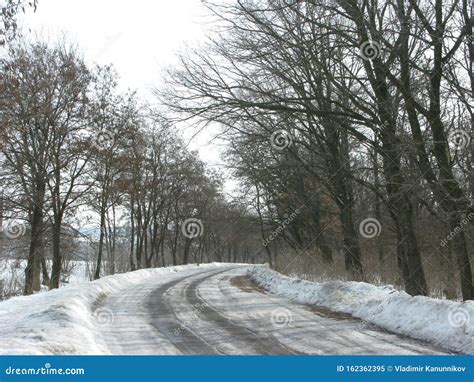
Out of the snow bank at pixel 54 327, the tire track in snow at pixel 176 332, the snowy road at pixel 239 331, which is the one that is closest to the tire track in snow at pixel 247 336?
the snowy road at pixel 239 331

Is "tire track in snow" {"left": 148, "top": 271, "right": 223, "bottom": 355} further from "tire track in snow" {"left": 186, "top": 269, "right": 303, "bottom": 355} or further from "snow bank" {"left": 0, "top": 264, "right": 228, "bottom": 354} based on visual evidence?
"snow bank" {"left": 0, "top": 264, "right": 228, "bottom": 354}

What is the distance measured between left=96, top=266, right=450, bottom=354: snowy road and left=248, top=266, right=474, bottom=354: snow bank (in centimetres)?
33

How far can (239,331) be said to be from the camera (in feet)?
30.9

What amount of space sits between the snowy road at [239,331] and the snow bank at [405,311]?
334 mm

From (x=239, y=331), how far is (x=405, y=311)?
334 centimetres

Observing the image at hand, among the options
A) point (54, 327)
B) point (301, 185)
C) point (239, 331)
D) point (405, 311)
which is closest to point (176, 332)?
point (239, 331)

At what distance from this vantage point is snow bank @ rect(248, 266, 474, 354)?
779 centimetres

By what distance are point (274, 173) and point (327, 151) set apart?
3826 mm

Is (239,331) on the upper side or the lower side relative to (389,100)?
lower

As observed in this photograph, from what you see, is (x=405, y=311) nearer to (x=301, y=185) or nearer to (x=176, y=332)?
(x=176, y=332)

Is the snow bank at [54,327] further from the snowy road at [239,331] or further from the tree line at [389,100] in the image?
the tree line at [389,100]
